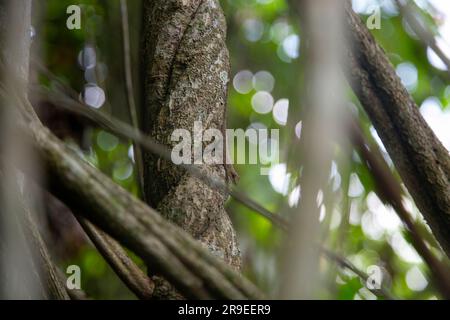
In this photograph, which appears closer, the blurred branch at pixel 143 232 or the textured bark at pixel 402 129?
the blurred branch at pixel 143 232

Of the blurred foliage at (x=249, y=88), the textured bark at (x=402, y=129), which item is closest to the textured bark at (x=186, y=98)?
the textured bark at (x=402, y=129)

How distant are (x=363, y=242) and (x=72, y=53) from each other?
120 cm

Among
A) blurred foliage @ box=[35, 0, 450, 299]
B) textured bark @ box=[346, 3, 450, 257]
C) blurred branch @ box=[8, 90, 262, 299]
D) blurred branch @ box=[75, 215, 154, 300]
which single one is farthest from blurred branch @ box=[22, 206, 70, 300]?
blurred foliage @ box=[35, 0, 450, 299]

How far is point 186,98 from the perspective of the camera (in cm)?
90

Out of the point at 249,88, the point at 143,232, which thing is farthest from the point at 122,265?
the point at 249,88

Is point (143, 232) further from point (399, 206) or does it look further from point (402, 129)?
point (402, 129)

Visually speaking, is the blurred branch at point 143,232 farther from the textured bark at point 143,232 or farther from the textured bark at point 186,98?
the textured bark at point 186,98

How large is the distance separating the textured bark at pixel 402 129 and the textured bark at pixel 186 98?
205 millimetres

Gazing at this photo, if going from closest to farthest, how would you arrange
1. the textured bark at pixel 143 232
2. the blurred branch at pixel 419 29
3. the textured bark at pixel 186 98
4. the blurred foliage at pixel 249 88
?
the textured bark at pixel 143 232 → the blurred branch at pixel 419 29 → the textured bark at pixel 186 98 → the blurred foliage at pixel 249 88

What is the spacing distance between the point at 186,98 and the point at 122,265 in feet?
0.87

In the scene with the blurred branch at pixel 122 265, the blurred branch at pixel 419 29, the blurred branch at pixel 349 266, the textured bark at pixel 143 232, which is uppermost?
the blurred branch at pixel 419 29

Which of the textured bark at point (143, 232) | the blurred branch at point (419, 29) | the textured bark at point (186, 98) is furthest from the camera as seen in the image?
the textured bark at point (186, 98)

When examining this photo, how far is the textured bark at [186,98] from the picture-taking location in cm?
85
